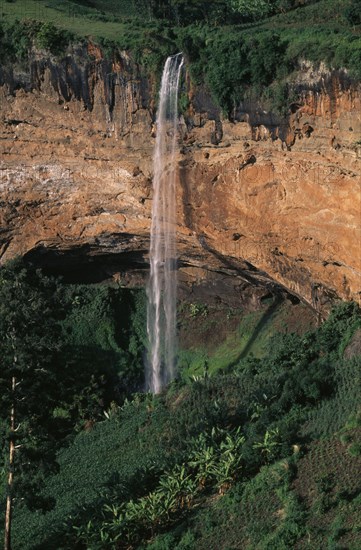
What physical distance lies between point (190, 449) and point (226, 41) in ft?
30.2

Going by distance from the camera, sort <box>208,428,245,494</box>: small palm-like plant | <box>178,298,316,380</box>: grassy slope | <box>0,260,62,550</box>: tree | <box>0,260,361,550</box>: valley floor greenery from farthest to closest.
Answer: <box>178,298,316,380</box>: grassy slope, <box>208,428,245,494</box>: small palm-like plant, <box>0,260,62,550</box>: tree, <box>0,260,361,550</box>: valley floor greenery

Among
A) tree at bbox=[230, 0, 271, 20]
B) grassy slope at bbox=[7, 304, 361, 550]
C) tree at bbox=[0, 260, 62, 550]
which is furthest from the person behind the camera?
tree at bbox=[230, 0, 271, 20]

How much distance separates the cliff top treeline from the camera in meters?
26.8

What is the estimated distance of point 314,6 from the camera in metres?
32.3

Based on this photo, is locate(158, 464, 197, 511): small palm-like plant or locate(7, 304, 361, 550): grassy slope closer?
locate(7, 304, 361, 550): grassy slope

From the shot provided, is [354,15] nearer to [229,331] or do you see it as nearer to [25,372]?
[229,331]

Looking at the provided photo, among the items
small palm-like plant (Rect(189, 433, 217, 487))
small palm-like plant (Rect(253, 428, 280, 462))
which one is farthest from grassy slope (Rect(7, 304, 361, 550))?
small palm-like plant (Rect(189, 433, 217, 487))

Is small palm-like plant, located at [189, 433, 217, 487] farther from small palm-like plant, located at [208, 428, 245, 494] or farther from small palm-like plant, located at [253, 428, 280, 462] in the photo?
small palm-like plant, located at [253, 428, 280, 462]

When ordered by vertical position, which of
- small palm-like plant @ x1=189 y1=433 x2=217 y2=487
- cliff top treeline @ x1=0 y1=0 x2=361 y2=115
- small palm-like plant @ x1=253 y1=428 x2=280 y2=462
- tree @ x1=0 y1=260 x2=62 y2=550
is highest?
cliff top treeline @ x1=0 y1=0 x2=361 y2=115

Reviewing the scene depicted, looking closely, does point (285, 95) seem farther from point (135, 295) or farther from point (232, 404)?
point (135, 295)

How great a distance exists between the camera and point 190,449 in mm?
25375

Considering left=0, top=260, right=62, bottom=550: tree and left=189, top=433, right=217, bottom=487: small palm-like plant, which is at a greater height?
left=0, top=260, right=62, bottom=550: tree

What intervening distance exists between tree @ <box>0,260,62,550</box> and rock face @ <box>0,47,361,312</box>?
6.42 metres

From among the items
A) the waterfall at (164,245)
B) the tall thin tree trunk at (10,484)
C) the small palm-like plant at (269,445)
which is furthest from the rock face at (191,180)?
the tall thin tree trunk at (10,484)
